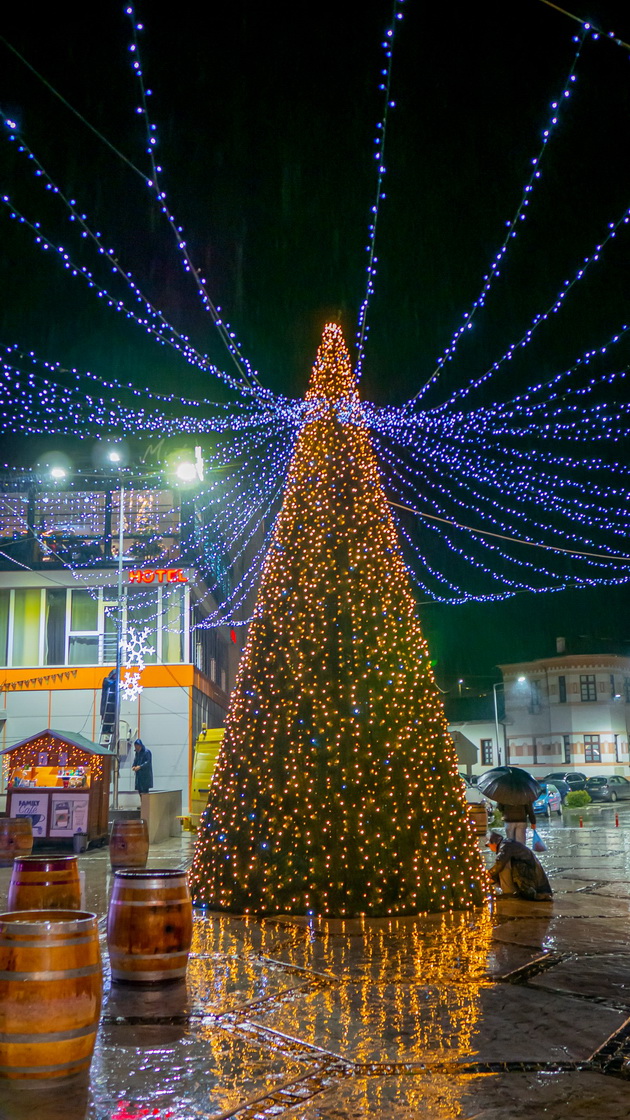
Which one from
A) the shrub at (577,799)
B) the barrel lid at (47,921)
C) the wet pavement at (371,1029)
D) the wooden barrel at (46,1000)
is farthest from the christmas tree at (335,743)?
the shrub at (577,799)

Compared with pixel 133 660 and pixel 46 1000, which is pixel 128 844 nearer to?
pixel 46 1000

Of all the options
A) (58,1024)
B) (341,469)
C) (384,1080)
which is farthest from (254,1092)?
(341,469)

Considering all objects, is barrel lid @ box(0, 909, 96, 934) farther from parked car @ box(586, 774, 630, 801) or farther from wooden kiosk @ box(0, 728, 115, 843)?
parked car @ box(586, 774, 630, 801)

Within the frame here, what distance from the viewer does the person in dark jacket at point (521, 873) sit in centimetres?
938

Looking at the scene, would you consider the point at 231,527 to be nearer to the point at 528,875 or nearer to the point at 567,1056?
the point at 528,875

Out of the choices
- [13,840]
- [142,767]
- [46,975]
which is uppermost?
[142,767]

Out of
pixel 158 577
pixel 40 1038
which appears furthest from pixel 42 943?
pixel 158 577

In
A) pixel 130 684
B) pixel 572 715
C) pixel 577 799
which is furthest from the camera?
pixel 572 715

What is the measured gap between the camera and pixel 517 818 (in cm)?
1030

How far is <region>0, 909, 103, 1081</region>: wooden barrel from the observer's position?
13.0 feet

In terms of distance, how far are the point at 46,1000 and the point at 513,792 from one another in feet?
22.6

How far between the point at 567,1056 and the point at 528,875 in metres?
5.23

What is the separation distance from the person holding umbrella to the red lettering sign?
15.1 meters

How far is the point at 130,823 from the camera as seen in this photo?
1086 centimetres
